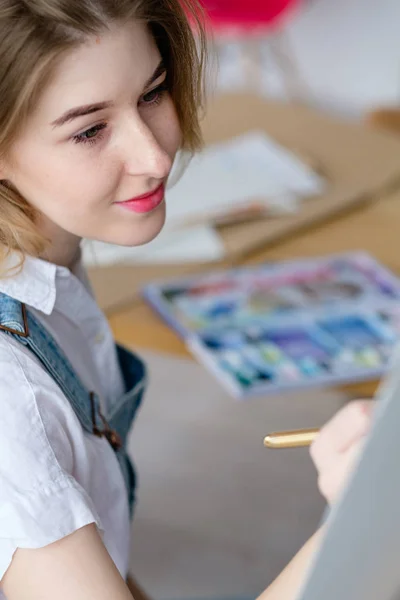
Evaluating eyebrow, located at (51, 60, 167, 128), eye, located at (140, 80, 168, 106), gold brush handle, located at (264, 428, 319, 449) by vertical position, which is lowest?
gold brush handle, located at (264, 428, 319, 449)

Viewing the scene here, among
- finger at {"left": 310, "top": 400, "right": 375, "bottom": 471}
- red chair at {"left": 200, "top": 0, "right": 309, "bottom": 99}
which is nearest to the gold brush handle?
finger at {"left": 310, "top": 400, "right": 375, "bottom": 471}

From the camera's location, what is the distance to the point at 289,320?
1.17 meters

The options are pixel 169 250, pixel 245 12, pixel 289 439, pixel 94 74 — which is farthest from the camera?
pixel 245 12

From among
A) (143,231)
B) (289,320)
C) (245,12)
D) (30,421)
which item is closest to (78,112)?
(143,231)

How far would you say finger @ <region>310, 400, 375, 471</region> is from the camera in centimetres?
66

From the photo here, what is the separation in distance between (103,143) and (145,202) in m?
0.08

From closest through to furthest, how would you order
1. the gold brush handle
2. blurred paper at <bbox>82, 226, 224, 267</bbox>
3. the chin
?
the gold brush handle
the chin
blurred paper at <bbox>82, 226, 224, 267</bbox>

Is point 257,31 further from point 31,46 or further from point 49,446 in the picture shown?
point 49,446

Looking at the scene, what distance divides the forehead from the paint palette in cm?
41

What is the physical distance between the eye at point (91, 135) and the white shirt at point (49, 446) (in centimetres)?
14

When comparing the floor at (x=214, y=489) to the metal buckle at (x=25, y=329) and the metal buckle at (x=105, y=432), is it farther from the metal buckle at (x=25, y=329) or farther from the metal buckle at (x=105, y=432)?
the metal buckle at (x=25, y=329)

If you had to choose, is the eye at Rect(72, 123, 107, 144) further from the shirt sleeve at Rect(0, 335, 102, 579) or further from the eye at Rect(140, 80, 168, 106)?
the shirt sleeve at Rect(0, 335, 102, 579)

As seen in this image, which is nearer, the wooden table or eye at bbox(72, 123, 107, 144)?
eye at bbox(72, 123, 107, 144)

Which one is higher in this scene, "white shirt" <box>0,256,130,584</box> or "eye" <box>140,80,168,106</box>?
"eye" <box>140,80,168,106</box>
